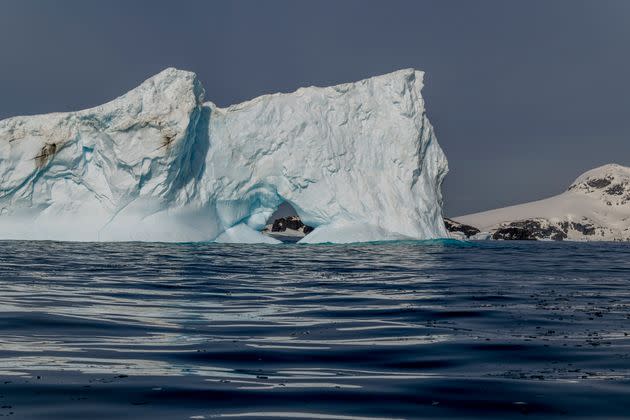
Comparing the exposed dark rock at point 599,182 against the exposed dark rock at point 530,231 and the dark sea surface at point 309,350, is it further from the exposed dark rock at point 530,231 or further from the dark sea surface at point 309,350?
the dark sea surface at point 309,350

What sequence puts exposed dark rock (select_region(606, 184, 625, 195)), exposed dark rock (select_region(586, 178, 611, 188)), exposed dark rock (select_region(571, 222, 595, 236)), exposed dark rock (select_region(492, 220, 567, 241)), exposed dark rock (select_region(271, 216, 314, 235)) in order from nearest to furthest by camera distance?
exposed dark rock (select_region(271, 216, 314, 235)) → exposed dark rock (select_region(492, 220, 567, 241)) → exposed dark rock (select_region(571, 222, 595, 236)) → exposed dark rock (select_region(606, 184, 625, 195)) → exposed dark rock (select_region(586, 178, 611, 188))

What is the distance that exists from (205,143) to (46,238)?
7579mm

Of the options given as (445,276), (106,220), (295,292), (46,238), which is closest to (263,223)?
(106,220)

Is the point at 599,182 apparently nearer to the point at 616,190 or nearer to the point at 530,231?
the point at 616,190

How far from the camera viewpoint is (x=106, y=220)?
2880cm

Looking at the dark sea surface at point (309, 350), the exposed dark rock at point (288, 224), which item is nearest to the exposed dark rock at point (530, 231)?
the exposed dark rock at point (288, 224)

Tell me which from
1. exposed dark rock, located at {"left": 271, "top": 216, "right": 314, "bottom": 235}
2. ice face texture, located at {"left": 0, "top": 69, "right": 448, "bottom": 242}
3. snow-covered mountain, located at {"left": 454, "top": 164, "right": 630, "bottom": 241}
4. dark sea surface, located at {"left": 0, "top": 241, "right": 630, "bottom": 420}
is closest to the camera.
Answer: dark sea surface, located at {"left": 0, "top": 241, "right": 630, "bottom": 420}

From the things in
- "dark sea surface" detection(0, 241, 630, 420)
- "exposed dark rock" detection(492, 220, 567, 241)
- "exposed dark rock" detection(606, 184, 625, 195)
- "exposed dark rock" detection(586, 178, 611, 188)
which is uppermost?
"exposed dark rock" detection(586, 178, 611, 188)

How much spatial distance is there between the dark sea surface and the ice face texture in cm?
1759

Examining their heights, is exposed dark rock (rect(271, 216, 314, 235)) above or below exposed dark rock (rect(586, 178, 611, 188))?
below

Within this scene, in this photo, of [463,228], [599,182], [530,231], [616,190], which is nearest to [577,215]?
[530,231]

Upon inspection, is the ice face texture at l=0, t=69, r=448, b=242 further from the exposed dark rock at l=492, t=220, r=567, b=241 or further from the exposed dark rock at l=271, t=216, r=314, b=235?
the exposed dark rock at l=492, t=220, r=567, b=241

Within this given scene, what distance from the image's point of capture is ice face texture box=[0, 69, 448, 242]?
2850cm

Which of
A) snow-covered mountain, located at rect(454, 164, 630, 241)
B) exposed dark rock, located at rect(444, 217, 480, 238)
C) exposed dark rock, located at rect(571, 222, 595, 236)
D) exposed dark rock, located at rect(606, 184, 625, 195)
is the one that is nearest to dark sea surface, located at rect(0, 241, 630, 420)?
exposed dark rock, located at rect(444, 217, 480, 238)
